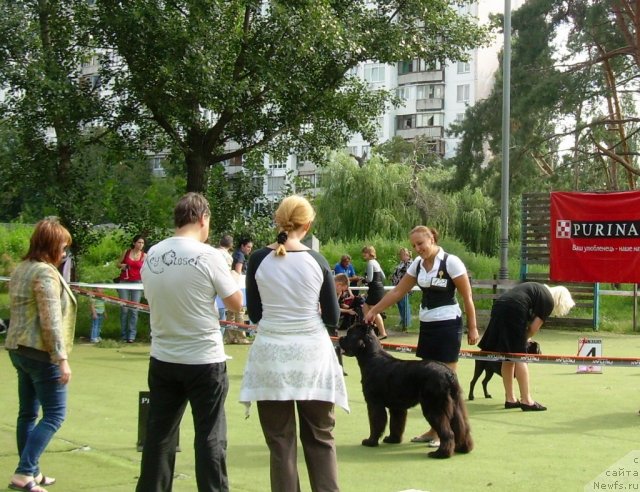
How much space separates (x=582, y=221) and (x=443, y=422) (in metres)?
14.4

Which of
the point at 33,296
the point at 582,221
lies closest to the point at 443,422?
the point at 33,296

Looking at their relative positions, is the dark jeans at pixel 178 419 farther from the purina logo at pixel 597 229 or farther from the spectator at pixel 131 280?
the purina logo at pixel 597 229

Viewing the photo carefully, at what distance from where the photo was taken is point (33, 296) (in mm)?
6020

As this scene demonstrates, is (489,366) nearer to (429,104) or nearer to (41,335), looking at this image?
(41,335)

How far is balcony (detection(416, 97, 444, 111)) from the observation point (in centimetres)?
6481

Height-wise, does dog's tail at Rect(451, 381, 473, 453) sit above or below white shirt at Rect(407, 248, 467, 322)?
below

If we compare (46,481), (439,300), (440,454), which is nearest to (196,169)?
(439,300)

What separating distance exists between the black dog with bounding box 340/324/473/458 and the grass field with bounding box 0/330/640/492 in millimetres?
185

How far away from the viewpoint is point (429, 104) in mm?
65312

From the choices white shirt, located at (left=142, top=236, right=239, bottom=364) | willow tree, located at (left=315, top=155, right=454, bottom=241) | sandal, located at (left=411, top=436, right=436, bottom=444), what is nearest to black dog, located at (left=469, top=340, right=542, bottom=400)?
sandal, located at (left=411, top=436, right=436, bottom=444)

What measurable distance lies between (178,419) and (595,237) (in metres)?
16.6

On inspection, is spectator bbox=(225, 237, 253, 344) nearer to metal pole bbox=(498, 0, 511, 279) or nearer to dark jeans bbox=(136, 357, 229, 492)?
metal pole bbox=(498, 0, 511, 279)

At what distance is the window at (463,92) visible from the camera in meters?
→ 63.9

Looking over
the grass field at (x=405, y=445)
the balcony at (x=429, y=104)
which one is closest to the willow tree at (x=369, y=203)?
the grass field at (x=405, y=445)
